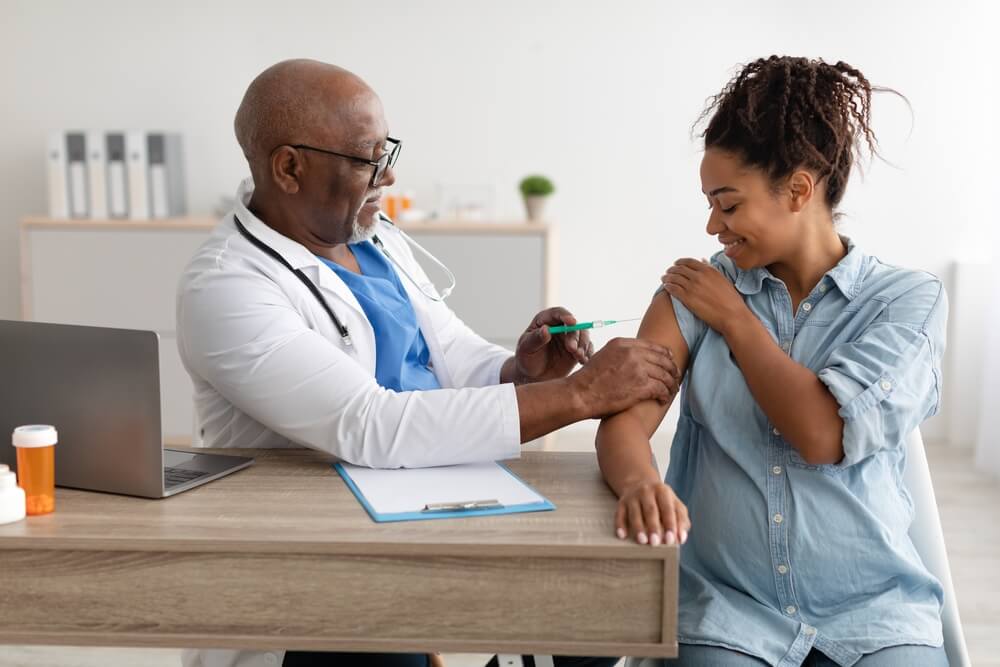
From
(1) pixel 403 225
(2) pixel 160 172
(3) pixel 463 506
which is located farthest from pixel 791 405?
(2) pixel 160 172

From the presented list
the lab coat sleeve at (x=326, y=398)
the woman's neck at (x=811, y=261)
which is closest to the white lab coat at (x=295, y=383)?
the lab coat sleeve at (x=326, y=398)

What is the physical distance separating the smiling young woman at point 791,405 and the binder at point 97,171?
126 inches

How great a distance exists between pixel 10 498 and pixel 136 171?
3.20 metres

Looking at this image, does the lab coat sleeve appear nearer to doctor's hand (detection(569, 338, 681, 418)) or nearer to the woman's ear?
doctor's hand (detection(569, 338, 681, 418))

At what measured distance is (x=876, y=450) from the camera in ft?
4.66

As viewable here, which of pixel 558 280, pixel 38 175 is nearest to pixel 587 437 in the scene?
pixel 558 280

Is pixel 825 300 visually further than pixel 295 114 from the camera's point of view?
No

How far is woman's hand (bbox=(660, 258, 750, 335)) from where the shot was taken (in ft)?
4.99

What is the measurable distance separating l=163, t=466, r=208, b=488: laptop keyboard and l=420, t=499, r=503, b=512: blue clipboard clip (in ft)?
1.13

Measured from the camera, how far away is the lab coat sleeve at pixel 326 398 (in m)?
1.50

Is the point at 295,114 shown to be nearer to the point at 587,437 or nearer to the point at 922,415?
the point at 922,415

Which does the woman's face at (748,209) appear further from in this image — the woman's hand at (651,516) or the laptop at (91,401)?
the laptop at (91,401)

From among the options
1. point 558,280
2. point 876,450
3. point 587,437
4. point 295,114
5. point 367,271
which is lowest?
point 587,437

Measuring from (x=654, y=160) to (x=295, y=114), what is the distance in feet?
9.86
